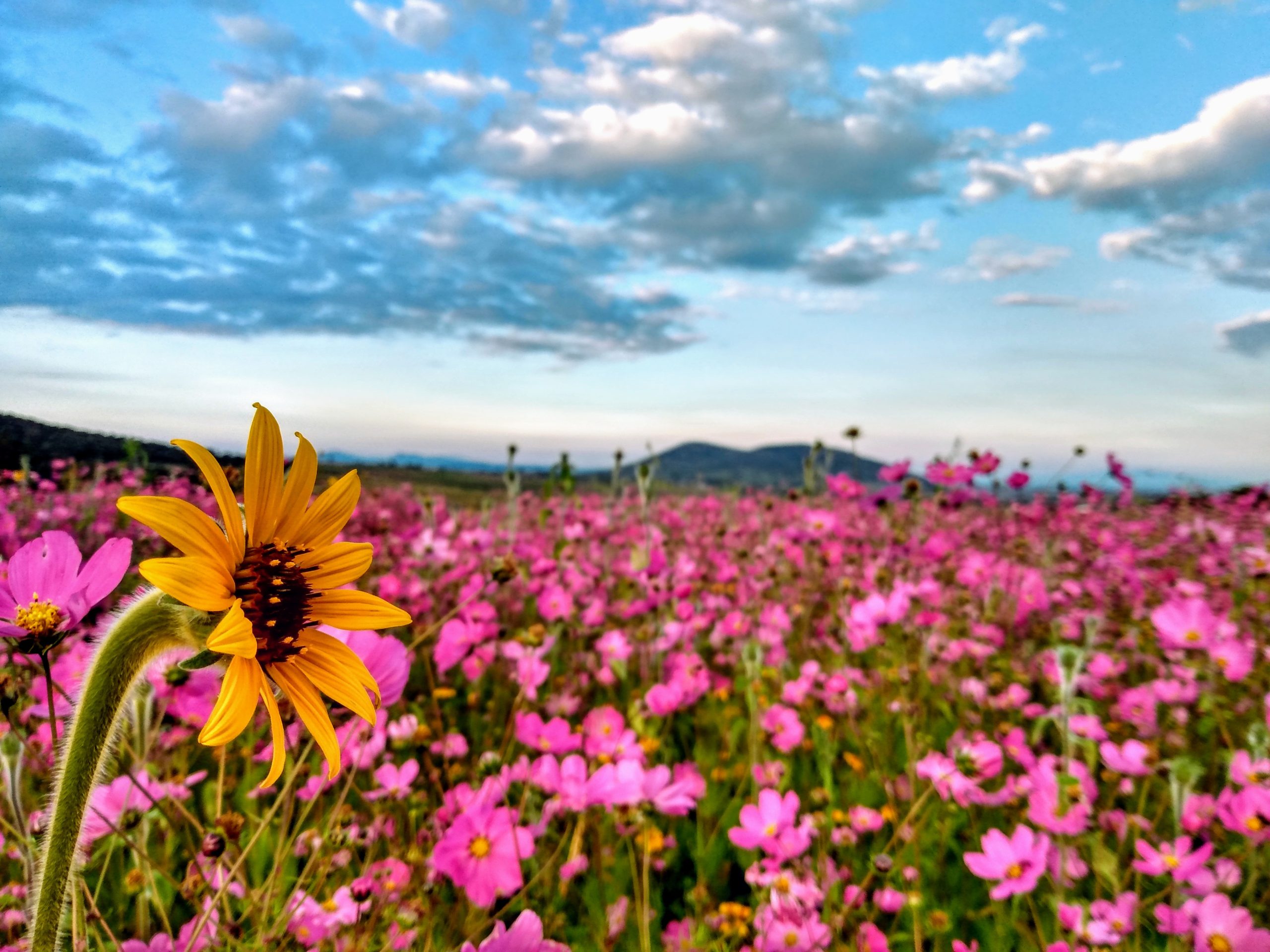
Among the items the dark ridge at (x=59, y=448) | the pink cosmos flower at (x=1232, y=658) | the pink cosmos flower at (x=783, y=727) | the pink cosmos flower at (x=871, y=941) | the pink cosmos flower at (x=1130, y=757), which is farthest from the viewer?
the dark ridge at (x=59, y=448)

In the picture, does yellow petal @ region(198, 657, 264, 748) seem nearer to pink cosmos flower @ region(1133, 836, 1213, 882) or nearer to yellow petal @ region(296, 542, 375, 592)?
yellow petal @ region(296, 542, 375, 592)

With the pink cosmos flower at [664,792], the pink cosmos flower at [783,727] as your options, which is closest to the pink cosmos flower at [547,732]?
the pink cosmos flower at [664,792]

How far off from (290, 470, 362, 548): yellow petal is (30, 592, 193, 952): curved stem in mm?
122

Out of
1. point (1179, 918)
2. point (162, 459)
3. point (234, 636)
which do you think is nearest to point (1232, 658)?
point (1179, 918)

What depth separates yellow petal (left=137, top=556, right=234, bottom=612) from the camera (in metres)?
0.47

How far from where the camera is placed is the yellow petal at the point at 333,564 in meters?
0.62

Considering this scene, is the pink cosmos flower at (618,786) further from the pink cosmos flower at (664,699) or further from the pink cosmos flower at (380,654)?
the pink cosmos flower at (664,699)

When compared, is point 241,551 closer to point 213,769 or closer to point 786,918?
point 786,918

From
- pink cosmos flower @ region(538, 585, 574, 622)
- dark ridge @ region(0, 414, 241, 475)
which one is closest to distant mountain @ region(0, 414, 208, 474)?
dark ridge @ region(0, 414, 241, 475)

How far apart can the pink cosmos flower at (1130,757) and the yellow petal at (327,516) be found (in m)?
1.87

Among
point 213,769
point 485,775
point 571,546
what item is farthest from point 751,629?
point 213,769

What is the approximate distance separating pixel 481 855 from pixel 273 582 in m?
0.82

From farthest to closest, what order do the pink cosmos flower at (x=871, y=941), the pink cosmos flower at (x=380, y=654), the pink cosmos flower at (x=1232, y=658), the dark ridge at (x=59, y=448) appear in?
the dark ridge at (x=59, y=448) → the pink cosmos flower at (x=1232, y=658) → the pink cosmos flower at (x=871, y=941) → the pink cosmos flower at (x=380, y=654)

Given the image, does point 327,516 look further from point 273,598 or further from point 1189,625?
point 1189,625
